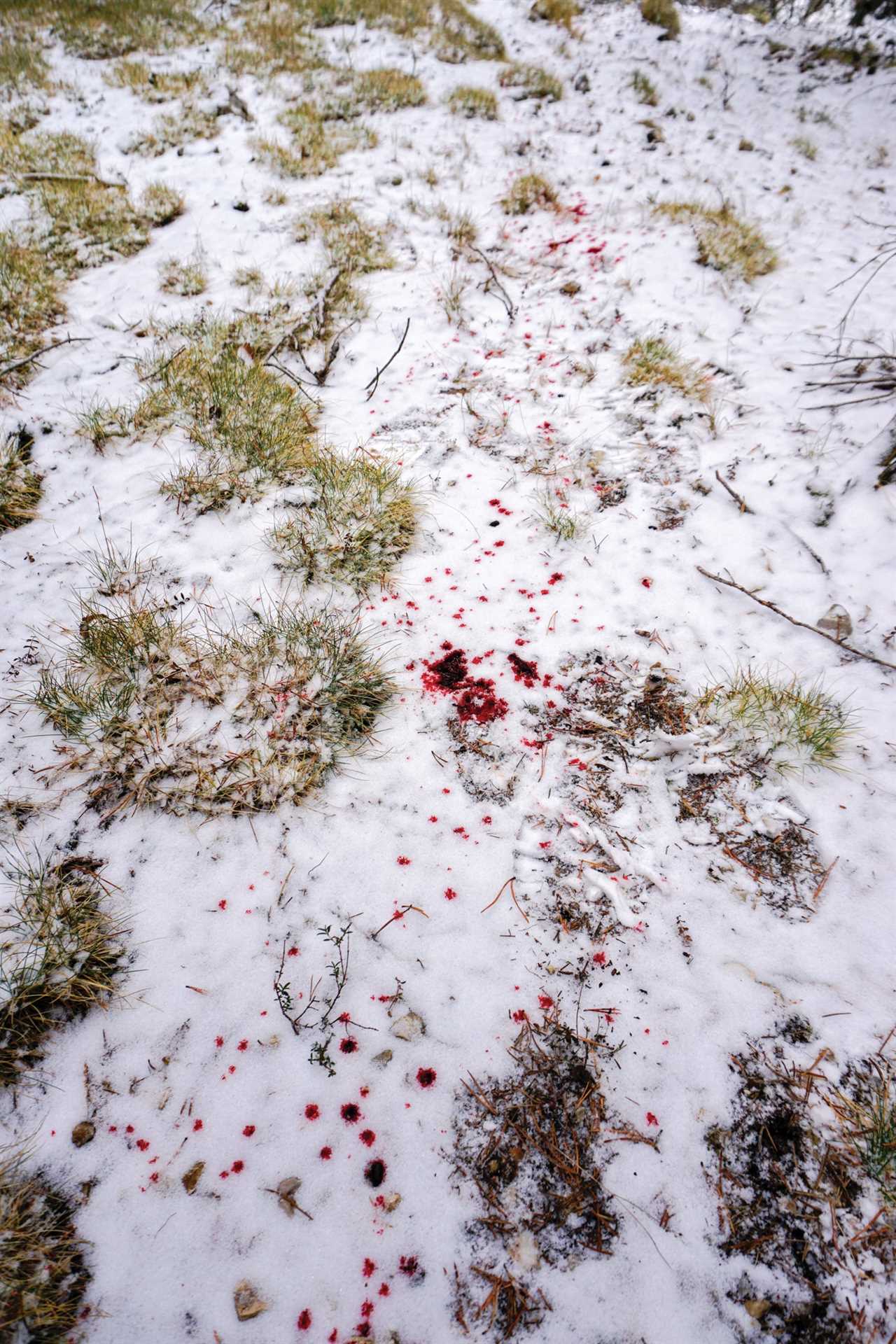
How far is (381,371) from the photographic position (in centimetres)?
495

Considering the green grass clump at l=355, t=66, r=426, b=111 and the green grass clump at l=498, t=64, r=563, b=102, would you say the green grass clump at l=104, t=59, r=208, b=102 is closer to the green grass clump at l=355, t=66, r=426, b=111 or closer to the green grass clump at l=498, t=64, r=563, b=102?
the green grass clump at l=355, t=66, r=426, b=111

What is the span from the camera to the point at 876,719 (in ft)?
9.61

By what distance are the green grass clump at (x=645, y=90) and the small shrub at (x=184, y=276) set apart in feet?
28.5

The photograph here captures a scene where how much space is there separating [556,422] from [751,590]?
82.1 inches

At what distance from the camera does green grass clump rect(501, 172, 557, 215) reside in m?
7.00

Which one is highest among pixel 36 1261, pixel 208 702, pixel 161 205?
pixel 161 205

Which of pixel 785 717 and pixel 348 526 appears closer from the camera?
pixel 785 717

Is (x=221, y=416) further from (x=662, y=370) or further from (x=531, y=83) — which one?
(x=531, y=83)

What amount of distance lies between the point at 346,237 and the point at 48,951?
7129 mm

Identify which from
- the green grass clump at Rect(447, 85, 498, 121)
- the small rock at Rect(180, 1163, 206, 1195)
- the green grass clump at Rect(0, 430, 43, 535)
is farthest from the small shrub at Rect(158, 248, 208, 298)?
the small rock at Rect(180, 1163, 206, 1195)

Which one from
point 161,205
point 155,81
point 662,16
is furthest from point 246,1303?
point 662,16

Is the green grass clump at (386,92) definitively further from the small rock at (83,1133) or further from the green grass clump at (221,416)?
the small rock at (83,1133)

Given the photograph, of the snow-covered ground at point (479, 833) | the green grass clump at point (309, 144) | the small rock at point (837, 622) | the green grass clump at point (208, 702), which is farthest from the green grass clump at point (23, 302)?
the small rock at point (837, 622)

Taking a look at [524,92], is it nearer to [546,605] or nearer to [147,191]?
[147,191]
